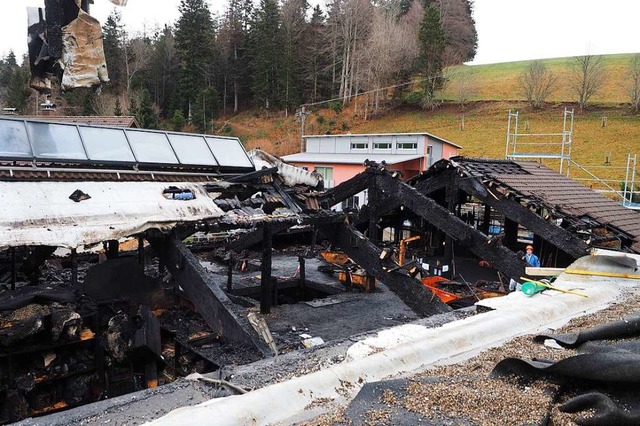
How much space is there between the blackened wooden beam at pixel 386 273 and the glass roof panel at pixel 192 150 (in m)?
2.79

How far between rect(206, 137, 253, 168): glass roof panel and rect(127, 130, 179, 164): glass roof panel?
103cm

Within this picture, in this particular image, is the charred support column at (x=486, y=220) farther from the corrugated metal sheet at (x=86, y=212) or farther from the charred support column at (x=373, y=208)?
the corrugated metal sheet at (x=86, y=212)

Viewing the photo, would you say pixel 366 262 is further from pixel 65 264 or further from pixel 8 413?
pixel 65 264

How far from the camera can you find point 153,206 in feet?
23.3

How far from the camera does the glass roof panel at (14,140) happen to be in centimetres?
715

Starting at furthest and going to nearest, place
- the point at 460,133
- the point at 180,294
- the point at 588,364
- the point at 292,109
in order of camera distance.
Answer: the point at 292,109
the point at 460,133
the point at 180,294
the point at 588,364

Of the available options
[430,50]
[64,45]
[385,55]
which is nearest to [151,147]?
[64,45]

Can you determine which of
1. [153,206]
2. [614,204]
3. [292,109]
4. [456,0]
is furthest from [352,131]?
[153,206]

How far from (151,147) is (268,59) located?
46.4m

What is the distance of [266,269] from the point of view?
29.3ft

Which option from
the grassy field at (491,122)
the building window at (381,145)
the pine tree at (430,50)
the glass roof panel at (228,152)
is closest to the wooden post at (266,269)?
the glass roof panel at (228,152)

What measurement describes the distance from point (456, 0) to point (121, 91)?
46.4 m

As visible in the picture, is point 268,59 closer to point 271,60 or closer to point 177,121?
point 271,60

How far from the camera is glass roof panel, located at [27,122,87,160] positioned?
754 centimetres
